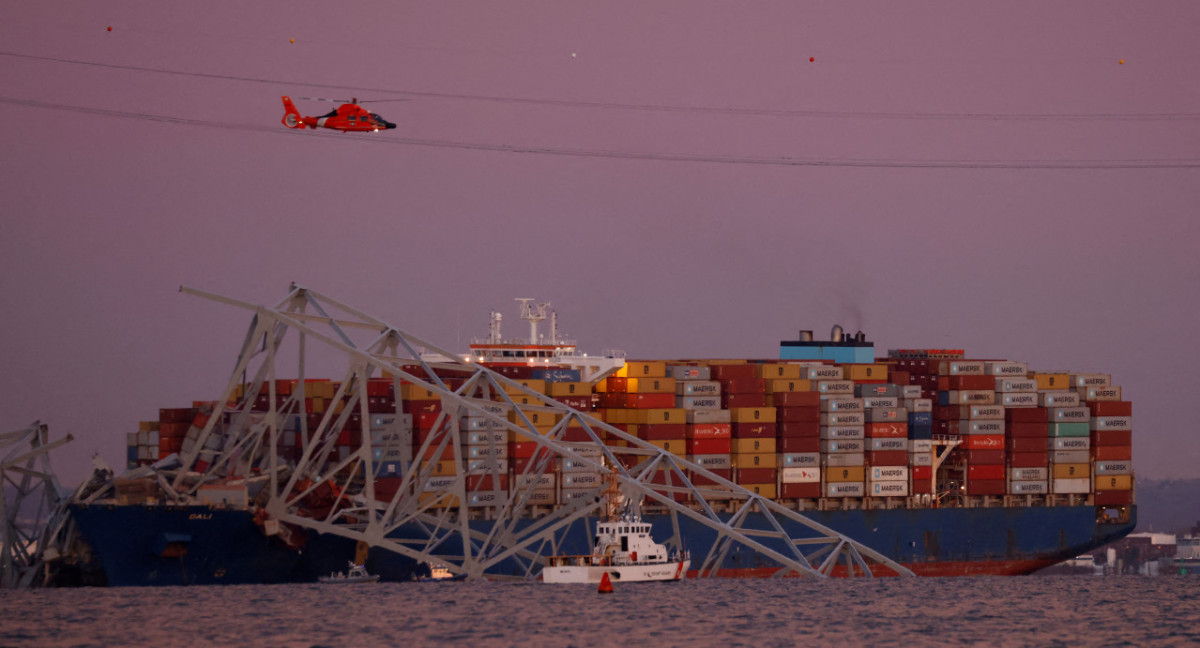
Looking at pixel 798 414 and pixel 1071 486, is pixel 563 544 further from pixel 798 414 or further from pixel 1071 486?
pixel 1071 486

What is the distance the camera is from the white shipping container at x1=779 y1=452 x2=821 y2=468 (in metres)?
81.4

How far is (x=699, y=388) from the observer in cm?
8050

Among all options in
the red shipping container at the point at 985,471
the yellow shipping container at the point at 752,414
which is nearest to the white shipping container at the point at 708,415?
the yellow shipping container at the point at 752,414

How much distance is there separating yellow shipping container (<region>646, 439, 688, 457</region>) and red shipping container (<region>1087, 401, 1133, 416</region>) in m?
25.9

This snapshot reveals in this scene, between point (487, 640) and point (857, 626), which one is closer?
point (487, 640)

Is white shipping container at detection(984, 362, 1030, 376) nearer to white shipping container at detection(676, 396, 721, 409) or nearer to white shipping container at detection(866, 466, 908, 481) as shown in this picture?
white shipping container at detection(866, 466, 908, 481)

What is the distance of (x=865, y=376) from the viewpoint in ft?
281

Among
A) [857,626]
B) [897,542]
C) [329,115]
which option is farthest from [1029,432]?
[329,115]

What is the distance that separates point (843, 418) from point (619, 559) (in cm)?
2697

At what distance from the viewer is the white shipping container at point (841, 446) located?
8238 cm

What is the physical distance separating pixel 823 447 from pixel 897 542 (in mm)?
6751

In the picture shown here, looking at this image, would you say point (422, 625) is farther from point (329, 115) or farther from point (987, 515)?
point (987, 515)

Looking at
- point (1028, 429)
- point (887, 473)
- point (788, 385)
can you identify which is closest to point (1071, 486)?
point (1028, 429)

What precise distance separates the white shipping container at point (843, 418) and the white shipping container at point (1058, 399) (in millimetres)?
12395
